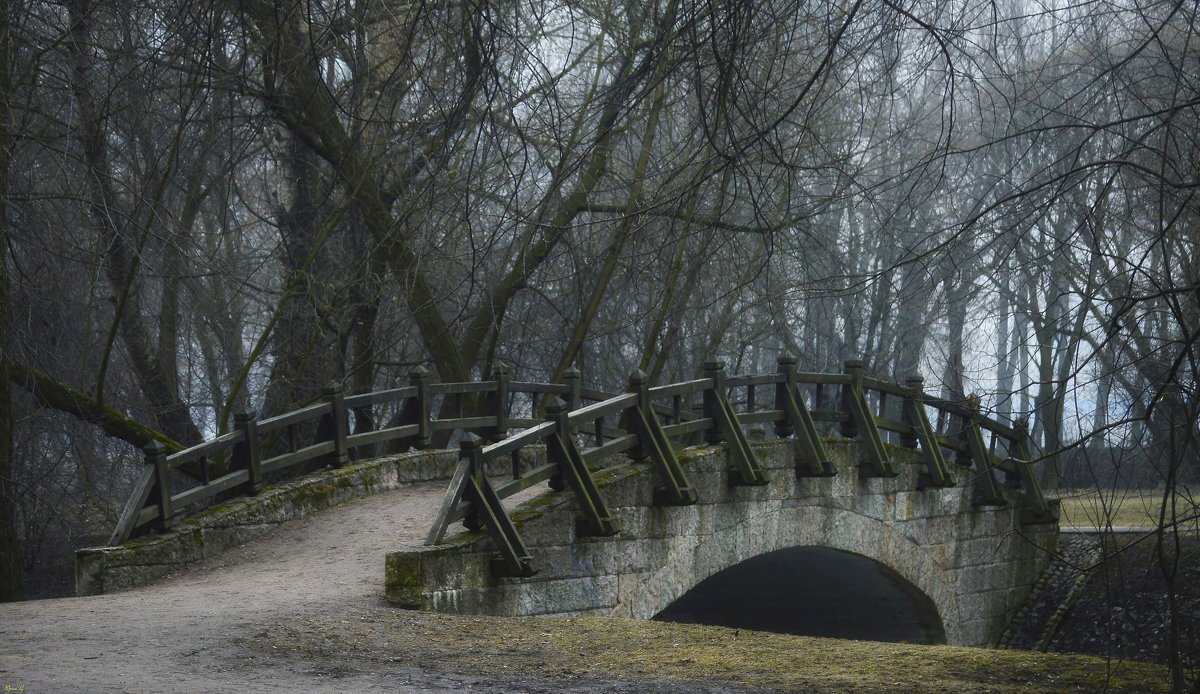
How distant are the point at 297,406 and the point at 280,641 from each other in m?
7.67

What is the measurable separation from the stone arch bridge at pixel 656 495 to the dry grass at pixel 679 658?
732 mm

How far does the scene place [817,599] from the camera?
18.3m

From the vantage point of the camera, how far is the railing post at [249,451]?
10641 millimetres

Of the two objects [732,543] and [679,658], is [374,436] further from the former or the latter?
[679,658]

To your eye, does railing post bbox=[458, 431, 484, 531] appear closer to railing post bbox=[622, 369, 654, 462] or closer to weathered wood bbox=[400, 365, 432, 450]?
railing post bbox=[622, 369, 654, 462]

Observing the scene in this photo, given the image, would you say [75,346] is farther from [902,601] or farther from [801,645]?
[902,601]

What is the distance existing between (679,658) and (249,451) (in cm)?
512

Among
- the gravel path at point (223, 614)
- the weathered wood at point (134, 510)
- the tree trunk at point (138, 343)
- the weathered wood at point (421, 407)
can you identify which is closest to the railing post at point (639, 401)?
the gravel path at point (223, 614)

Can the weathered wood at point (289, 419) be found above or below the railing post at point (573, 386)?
below

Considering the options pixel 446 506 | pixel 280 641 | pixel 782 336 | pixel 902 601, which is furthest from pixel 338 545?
pixel 782 336

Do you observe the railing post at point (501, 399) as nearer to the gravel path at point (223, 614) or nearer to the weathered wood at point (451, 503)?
the gravel path at point (223, 614)

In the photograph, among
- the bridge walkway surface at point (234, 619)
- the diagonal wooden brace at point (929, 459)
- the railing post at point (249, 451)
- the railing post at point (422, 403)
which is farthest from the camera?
the diagonal wooden brace at point (929, 459)

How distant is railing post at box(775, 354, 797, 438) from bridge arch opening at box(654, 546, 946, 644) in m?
2.01

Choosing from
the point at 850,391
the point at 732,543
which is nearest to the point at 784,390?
the point at 850,391
